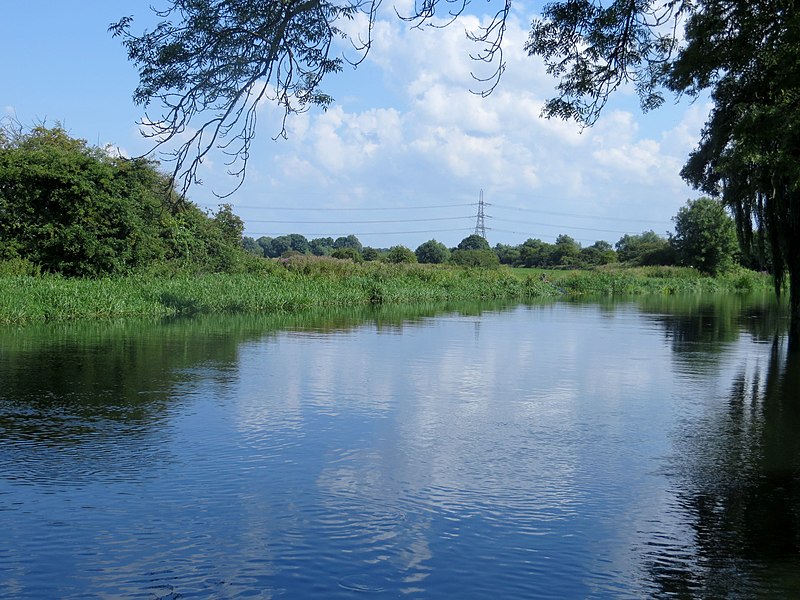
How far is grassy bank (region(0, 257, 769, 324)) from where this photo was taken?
24.9 m

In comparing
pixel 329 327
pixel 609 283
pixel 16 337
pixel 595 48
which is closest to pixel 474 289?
pixel 609 283

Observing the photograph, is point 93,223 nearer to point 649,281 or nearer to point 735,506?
point 735,506

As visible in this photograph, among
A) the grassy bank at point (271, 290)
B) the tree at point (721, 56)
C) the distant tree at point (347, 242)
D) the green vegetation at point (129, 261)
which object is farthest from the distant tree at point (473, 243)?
the tree at point (721, 56)

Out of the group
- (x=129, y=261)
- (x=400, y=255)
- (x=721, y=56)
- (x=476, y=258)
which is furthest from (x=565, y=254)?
(x=721, y=56)

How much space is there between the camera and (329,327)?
84.0 feet

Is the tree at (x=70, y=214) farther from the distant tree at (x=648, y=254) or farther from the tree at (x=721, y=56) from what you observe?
the distant tree at (x=648, y=254)

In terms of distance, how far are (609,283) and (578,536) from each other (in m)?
63.5

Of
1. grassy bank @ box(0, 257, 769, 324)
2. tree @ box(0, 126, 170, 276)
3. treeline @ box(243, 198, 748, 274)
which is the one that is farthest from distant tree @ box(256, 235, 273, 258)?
tree @ box(0, 126, 170, 276)

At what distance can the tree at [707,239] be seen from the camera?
77188mm

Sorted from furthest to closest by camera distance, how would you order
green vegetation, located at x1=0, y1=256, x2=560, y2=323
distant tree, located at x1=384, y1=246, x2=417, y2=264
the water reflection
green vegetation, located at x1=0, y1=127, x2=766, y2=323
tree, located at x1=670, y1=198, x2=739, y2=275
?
tree, located at x1=670, y1=198, x2=739, y2=275
distant tree, located at x1=384, y1=246, x2=417, y2=264
green vegetation, located at x1=0, y1=127, x2=766, y2=323
green vegetation, located at x1=0, y1=256, x2=560, y2=323
the water reflection

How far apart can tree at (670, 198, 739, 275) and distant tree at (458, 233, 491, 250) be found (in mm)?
23935

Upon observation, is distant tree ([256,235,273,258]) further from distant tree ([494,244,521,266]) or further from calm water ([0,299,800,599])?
calm water ([0,299,800,599])

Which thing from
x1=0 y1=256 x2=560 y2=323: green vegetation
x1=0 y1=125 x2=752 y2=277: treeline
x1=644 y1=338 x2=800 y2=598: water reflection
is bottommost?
x1=644 y1=338 x2=800 y2=598: water reflection

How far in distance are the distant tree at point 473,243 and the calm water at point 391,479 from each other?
80331mm
